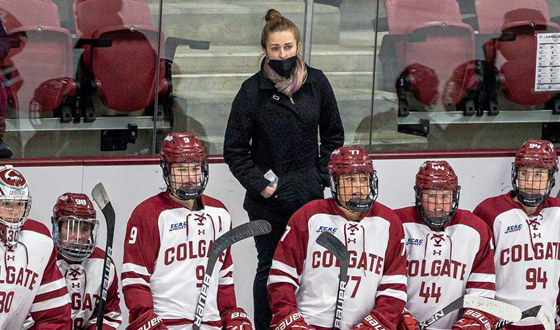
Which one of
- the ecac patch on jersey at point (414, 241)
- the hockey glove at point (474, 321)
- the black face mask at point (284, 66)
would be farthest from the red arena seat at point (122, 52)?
the hockey glove at point (474, 321)

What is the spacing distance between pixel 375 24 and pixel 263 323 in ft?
4.91

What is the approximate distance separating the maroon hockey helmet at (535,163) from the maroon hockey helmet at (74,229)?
1687mm

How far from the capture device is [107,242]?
4.70 meters

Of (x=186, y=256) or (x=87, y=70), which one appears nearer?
(x=186, y=256)

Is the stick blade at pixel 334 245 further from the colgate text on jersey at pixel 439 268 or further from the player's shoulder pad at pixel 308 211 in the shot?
the colgate text on jersey at pixel 439 268

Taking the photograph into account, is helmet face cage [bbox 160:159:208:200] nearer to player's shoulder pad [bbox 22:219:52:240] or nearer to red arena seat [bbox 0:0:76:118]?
player's shoulder pad [bbox 22:219:52:240]

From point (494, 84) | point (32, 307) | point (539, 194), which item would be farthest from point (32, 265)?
point (494, 84)

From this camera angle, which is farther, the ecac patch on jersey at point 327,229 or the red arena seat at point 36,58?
the red arena seat at point 36,58

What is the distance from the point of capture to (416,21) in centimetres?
584

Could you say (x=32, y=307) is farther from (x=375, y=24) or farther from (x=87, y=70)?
(x=375, y=24)

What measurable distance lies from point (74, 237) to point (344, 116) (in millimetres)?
1589

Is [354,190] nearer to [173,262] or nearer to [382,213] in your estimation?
[382,213]

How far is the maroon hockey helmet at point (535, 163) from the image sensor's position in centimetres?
512

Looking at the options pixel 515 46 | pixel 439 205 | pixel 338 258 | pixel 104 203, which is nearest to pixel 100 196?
pixel 104 203
